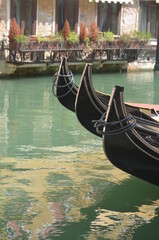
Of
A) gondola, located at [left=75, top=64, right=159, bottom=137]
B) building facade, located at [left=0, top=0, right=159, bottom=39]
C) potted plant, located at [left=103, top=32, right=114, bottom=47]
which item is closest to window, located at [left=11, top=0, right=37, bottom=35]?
building facade, located at [left=0, top=0, right=159, bottom=39]

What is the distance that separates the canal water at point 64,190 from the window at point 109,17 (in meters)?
7.90

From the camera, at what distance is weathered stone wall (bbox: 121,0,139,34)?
16.7 m

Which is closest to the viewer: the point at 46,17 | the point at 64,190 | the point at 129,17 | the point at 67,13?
the point at 64,190

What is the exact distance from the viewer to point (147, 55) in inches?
683

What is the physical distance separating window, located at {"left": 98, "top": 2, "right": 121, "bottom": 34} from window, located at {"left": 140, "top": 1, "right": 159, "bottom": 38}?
1020 mm

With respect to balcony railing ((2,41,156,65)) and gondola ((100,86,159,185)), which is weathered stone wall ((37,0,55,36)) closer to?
balcony railing ((2,41,156,65))

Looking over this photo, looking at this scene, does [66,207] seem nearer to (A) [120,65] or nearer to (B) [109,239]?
(B) [109,239]

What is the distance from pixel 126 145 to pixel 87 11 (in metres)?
11.8

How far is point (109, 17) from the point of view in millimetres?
16250

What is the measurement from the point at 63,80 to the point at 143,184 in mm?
1619

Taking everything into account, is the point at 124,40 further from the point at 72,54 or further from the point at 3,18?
the point at 3,18

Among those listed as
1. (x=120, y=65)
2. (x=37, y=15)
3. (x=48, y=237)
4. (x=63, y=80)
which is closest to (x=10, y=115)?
(x=63, y=80)

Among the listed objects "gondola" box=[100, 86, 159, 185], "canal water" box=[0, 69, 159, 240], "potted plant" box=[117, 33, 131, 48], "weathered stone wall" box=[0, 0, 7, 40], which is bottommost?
"canal water" box=[0, 69, 159, 240]

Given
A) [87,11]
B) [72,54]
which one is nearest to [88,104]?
[72,54]
